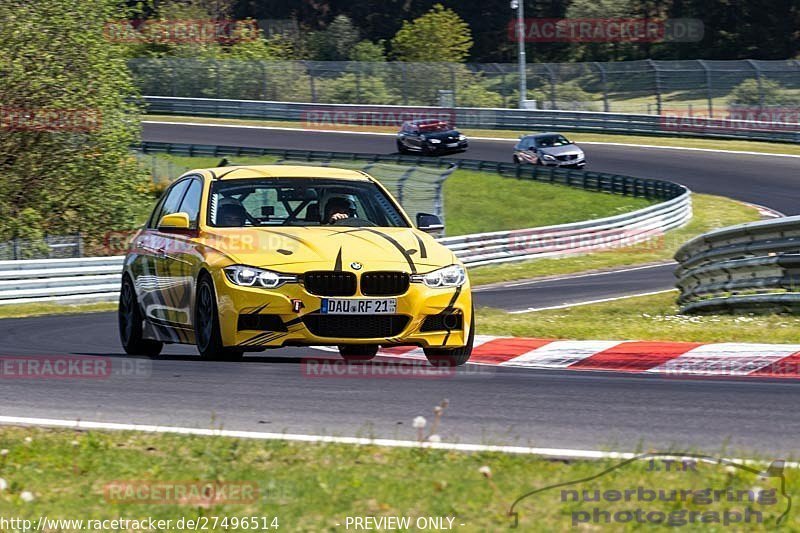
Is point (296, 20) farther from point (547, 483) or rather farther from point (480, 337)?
point (547, 483)

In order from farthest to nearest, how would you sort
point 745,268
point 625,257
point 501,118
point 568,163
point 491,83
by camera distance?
point 491,83 → point 501,118 → point 568,163 → point 625,257 → point 745,268

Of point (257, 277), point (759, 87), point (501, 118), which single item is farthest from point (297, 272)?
point (501, 118)

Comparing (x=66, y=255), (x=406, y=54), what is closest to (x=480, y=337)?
(x=66, y=255)

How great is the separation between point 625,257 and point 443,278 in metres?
22.7

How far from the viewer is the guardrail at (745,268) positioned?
13766mm

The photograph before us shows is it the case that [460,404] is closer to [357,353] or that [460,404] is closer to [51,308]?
[357,353]

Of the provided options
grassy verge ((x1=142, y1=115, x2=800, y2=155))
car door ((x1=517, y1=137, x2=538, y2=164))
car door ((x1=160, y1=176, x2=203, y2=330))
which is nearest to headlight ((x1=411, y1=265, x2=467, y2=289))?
car door ((x1=160, y1=176, x2=203, y2=330))

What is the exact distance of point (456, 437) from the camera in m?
6.42

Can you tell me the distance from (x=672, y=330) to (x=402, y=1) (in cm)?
8284

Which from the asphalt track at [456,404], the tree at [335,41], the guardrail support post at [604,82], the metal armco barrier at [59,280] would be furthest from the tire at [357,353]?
the tree at [335,41]

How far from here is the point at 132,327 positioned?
35.9ft

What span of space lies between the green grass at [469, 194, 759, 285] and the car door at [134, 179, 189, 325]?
55.5 ft

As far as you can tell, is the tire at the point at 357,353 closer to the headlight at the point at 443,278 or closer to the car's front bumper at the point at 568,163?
the headlight at the point at 443,278

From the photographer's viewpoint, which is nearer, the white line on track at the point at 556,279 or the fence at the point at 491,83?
the white line on track at the point at 556,279
